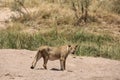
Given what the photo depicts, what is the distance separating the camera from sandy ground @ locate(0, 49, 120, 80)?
11.4m

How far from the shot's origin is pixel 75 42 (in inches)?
738

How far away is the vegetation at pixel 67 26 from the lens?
17109 millimetres

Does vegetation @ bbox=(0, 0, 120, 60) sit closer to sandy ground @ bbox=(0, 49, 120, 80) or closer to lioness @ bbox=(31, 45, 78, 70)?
sandy ground @ bbox=(0, 49, 120, 80)

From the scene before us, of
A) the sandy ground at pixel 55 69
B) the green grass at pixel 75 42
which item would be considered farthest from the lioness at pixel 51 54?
the green grass at pixel 75 42

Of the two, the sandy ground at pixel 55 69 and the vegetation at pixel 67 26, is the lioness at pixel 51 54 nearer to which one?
the sandy ground at pixel 55 69

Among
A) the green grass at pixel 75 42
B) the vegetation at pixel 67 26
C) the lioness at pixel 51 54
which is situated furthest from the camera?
the vegetation at pixel 67 26

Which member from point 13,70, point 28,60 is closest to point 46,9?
point 28,60

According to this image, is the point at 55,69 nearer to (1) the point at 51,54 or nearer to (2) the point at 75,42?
(1) the point at 51,54

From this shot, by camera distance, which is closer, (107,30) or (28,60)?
(28,60)

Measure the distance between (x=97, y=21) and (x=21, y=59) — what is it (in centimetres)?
998

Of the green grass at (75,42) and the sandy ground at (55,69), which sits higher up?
the green grass at (75,42)

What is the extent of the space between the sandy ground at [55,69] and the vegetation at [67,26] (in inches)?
70.5

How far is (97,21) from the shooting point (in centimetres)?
2331

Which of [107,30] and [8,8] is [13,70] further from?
[8,8]
